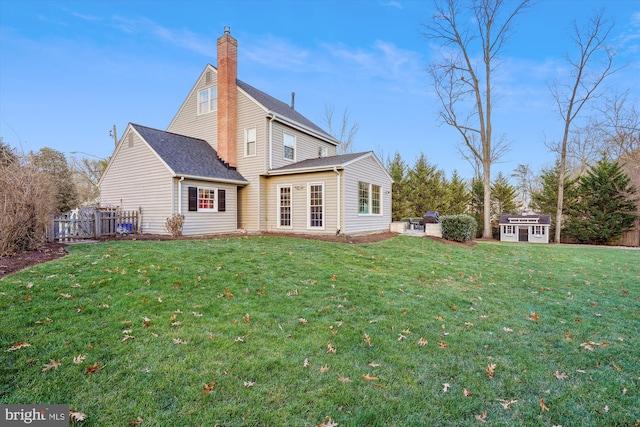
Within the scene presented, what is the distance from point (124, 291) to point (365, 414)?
4.10 m

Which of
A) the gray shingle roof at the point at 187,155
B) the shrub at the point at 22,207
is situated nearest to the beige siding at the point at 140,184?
the gray shingle roof at the point at 187,155

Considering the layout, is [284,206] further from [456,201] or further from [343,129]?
[343,129]

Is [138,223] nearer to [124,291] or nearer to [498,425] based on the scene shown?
[124,291]

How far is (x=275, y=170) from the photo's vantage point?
14008mm

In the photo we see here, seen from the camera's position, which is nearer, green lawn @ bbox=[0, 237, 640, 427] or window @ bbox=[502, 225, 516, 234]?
green lawn @ bbox=[0, 237, 640, 427]

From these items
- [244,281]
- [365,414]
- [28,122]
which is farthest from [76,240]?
[28,122]

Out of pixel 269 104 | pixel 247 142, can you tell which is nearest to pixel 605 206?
pixel 269 104

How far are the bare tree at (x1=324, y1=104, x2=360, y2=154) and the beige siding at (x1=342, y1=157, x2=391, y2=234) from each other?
1518cm

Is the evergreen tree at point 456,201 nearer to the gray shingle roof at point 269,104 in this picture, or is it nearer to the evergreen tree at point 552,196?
the evergreen tree at point 552,196

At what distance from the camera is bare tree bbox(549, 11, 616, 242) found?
18.6m

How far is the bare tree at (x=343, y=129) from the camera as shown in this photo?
98.9 feet

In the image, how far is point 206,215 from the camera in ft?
42.7

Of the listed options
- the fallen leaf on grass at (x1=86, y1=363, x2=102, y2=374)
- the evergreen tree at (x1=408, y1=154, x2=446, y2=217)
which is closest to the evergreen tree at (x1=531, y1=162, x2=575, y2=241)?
the evergreen tree at (x1=408, y1=154, x2=446, y2=217)

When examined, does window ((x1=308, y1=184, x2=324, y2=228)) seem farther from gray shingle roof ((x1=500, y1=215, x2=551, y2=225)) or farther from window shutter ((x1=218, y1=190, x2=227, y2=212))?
gray shingle roof ((x1=500, y1=215, x2=551, y2=225))
